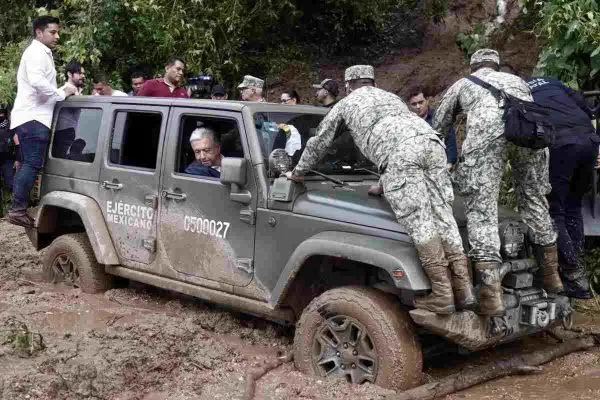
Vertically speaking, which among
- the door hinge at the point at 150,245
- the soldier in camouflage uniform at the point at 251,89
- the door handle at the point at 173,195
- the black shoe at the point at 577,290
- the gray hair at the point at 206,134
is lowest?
the door hinge at the point at 150,245

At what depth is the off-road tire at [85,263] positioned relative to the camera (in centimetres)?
602

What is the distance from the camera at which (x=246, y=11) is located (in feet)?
34.7

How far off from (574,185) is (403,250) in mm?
2041

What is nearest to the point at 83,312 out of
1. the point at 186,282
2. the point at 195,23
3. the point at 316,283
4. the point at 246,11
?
the point at 186,282

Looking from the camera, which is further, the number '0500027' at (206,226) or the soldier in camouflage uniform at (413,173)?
the number '0500027' at (206,226)

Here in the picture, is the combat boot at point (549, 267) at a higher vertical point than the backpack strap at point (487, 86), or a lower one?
lower

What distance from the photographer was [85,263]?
6.01 metres

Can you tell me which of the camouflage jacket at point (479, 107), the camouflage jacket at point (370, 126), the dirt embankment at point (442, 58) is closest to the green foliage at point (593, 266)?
the camouflage jacket at point (479, 107)

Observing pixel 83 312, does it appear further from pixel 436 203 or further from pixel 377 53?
pixel 377 53

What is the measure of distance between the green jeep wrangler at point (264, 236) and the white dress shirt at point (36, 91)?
7.2 inches

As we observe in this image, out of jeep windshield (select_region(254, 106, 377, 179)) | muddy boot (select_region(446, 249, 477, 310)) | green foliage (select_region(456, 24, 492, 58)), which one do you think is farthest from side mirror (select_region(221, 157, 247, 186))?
green foliage (select_region(456, 24, 492, 58))

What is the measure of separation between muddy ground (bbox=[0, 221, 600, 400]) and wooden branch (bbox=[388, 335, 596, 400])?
0.05 m

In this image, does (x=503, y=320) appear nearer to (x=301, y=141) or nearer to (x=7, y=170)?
(x=301, y=141)

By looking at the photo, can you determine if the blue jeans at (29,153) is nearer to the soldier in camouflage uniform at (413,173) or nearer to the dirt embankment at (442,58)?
the soldier in camouflage uniform at (413,173)
